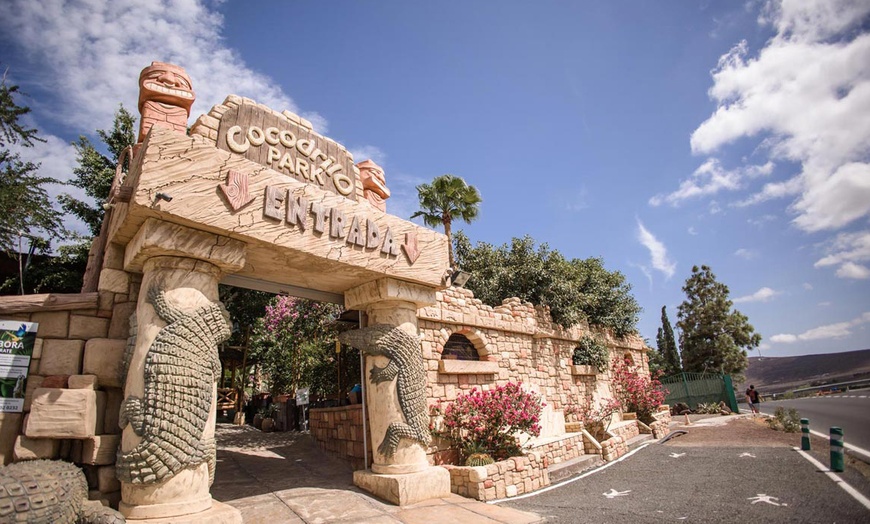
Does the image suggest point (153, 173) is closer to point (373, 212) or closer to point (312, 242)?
point (312, 242)

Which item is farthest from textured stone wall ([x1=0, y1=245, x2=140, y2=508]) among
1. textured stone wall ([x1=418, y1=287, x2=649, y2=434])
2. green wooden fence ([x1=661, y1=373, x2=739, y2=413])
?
green wooden fence ([x1=661, y1=373, x2=739, y2=413])

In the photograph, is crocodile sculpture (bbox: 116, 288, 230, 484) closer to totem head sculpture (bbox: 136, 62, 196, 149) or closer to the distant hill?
totem head sculpture (bbox: 136, 62, 196, 149)

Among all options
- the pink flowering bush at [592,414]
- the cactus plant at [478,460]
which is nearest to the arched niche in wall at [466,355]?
the cactus plant at [478,460]

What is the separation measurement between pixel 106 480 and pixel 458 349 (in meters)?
5.80

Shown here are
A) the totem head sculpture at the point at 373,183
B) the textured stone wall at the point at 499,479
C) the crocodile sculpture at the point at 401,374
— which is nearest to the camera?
the crocodile sculpture at the point at 401,374

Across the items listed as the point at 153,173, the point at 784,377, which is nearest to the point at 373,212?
the point at 153,173

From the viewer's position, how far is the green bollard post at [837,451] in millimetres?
6902

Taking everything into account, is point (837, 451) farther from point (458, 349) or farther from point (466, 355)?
point (458, 349)

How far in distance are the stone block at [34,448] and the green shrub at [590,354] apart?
10928 mm

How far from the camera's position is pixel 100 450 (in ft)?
13.2

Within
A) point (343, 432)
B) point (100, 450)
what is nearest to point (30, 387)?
point (100, 450)

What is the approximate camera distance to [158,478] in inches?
149

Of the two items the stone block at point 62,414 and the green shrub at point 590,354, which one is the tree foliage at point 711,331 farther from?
the stone block at point 62,414

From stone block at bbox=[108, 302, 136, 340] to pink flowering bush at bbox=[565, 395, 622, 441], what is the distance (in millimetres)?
9526
